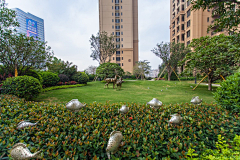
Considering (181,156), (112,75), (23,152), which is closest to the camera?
(23,152)

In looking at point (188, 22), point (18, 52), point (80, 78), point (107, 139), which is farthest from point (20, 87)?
point (188, 22)

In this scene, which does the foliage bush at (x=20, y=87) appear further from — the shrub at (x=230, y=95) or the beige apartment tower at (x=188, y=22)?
the beige apartment tower at (x=188, y=22)

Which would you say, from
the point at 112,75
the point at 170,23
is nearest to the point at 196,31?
the point at 170,23

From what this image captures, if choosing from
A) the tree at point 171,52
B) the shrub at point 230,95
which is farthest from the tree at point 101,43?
the shrub at point 230,95

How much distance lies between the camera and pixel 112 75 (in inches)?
615

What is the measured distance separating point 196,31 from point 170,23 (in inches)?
516

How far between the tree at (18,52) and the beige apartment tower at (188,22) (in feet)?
77.8

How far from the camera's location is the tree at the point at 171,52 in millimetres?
21547

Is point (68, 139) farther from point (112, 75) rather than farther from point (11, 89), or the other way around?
point (112, 75)

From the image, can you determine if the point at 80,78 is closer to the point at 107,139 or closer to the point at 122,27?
the point at 107,139

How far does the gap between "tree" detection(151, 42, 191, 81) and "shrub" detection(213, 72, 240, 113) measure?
19.2 meters

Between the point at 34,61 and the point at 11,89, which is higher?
the point at 34,61

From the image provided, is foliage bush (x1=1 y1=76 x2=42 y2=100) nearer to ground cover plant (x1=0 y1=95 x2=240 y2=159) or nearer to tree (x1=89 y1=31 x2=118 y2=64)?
ground cover plant (x1=0 y1=95 x2=240 y2=159)

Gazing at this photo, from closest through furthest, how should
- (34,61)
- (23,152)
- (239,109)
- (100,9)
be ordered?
1. (23,152)
2. (239,109)
3. (34,61)
4. (100,9)
